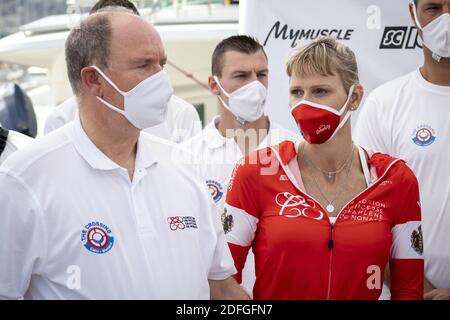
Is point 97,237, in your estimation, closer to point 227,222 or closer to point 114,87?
point 114,87

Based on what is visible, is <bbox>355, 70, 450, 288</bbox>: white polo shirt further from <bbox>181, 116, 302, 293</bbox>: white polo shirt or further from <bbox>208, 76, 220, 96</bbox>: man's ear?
<bbox>208, 76, 220, 96</bbox>: man's ear

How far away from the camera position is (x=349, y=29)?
423 centimetres

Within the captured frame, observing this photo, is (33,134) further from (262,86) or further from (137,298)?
(137,298)

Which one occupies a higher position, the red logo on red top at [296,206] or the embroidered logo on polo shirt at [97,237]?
the embroidered logo on polo shirt at [97,237]

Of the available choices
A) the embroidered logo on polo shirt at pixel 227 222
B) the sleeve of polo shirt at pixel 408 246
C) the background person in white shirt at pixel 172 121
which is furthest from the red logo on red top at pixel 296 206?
the background person in white shirt at pixel 172 121

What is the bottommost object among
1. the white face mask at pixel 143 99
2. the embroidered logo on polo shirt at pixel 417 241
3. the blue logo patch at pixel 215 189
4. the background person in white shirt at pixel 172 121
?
the background person in white shirt at pixel 172 121

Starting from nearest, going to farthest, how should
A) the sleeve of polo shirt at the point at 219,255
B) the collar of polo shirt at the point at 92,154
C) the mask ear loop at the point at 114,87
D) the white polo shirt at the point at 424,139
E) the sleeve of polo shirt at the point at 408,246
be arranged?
the collar of polo shirt at the point at 92,154 < the mask ear loop at the point at 114,87 < the sleeve of polo shirt at the point at 219,255 < the sleeve of polo shirt at the point at 408,246 < the white polo shirt at the point at 424,139

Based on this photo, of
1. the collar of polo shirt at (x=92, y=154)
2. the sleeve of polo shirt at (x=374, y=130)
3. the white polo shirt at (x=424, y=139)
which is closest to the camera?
the collar of polo shirt at (x=92, y=154)

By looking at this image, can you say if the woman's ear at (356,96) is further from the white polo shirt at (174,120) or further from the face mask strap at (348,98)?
the white polo shirt at (174,120)

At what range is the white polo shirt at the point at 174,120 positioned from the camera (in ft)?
15.1

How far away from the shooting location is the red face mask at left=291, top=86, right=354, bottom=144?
283cm

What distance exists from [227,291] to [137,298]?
0.43 m

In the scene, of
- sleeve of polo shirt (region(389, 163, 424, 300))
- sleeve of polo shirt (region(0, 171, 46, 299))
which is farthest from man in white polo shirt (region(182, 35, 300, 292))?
sleeve of polo shirt (region(0, 171, 46, 299))

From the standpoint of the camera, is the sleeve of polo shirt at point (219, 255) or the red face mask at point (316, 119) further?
the red face mask at point (316, 119)
